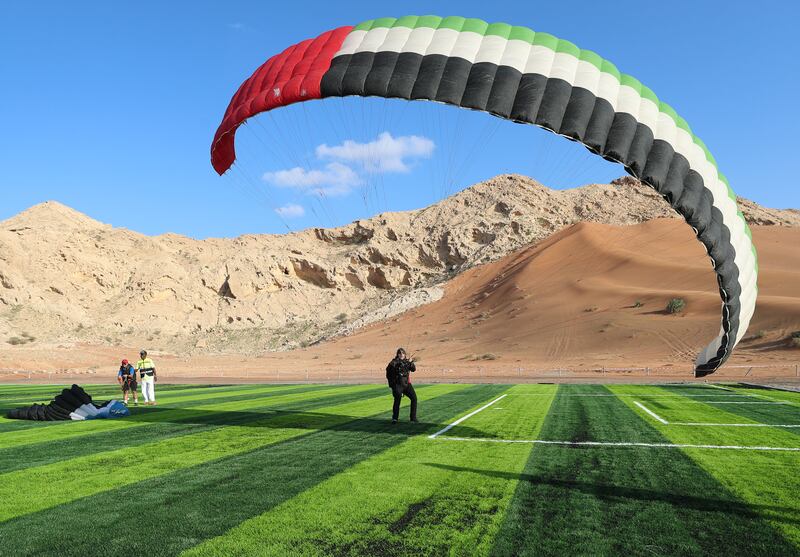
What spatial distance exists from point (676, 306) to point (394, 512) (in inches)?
1989

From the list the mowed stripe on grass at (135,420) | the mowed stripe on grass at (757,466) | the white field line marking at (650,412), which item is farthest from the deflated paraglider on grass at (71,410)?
the white field line marking at (650,412)

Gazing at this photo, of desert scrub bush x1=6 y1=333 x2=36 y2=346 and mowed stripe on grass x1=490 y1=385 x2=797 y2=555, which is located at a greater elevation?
desert scrub bush x1=6 y1=333 x2=36 y2=346

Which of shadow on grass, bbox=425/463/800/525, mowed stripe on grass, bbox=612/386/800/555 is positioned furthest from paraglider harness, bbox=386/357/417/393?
mowed stripe on grass, bbox=612/386/800/555

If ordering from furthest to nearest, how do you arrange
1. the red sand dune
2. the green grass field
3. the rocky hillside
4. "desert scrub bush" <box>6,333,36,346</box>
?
1. the rocky hillside
2. "desert scrub bush" <box>6,333,36,346</box>
3. the red sand dune
4. the green grass field

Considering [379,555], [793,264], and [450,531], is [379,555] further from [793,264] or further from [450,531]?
[793,264]

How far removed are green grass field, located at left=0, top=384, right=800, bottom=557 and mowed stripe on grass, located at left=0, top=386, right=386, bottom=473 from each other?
0.08 meters

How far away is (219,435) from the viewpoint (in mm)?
11109

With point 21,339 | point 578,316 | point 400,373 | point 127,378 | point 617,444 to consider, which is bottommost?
point 617,444

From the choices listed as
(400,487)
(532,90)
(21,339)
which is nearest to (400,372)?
(400,487)

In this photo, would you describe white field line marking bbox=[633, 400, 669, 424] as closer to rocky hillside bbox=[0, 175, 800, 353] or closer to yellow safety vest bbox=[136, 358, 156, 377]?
yellow safety vest bbox=[136, 358, 156, 377]

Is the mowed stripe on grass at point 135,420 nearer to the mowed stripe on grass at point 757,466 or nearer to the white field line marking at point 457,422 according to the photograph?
the white field line marking at point 457,422

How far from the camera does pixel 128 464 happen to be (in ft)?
27.6

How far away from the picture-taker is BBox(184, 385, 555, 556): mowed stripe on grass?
5016mm

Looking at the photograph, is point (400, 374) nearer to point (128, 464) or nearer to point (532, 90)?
point (128, 464)
